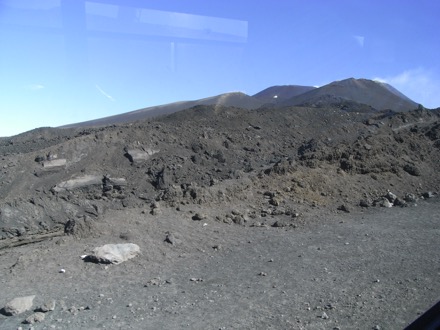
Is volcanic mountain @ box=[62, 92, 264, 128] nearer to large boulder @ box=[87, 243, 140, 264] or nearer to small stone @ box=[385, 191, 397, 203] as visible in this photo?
small stone @ box=[385, 191, 397, 203]

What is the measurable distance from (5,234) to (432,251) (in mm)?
8188

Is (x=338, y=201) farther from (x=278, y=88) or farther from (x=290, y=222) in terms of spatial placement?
(x=278, y=88)

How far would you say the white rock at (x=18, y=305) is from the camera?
5.05m

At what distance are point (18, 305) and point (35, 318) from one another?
382mm

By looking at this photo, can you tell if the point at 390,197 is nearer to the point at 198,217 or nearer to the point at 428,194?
the point at 428,194

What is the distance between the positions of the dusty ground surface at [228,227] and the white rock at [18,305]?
0.10m

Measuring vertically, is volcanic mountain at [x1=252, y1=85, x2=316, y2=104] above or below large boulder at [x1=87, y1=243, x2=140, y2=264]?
above

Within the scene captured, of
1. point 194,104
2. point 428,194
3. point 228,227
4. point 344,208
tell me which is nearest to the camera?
point 228,227

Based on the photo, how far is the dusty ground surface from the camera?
16.8 ft

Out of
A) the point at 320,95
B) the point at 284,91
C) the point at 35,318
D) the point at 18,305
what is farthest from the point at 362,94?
the point at 35,318

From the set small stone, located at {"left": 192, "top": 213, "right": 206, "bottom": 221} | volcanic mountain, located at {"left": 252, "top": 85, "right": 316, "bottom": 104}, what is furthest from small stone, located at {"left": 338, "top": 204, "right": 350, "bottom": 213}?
volcanic mountain, located at {"left": 252, "top": 85, "right": 316, "bottom": 104}

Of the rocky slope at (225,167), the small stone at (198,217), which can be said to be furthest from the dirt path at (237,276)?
the rocky slope at (225,167)

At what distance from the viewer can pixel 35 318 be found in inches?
193

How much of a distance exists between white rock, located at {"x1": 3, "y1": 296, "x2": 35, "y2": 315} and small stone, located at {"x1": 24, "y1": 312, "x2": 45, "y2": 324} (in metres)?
0.28
